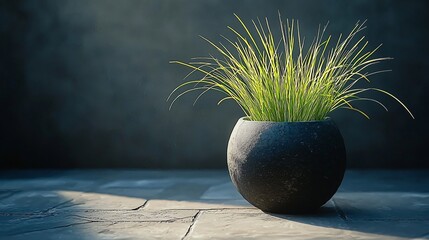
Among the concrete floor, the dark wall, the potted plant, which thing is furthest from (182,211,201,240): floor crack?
the dark wall

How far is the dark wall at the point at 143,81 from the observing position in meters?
4.82

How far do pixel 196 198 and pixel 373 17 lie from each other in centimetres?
203

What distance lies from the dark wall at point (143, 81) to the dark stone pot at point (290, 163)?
1.78 meters

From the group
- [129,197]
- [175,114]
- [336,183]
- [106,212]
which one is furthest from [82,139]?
[336,183]

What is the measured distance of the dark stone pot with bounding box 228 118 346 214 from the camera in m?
3.06

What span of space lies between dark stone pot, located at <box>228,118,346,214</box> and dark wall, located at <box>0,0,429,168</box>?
1.78 m

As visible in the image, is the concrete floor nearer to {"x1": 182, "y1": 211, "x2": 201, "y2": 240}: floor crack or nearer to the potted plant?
{"x1": 182, "y1": 211, "x2": 201, "y2": 240}: floor crack

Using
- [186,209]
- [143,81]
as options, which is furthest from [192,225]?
[143,81]

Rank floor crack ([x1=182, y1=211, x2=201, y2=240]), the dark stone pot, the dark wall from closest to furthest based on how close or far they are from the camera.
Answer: floor crack ([x1=182, y1=211, x2=201, y2=240])
the dark stone pot
the dark wall

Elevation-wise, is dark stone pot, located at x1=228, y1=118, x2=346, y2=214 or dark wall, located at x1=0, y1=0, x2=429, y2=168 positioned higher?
dark wall, located at x1=0, y1=0, x2=429, y2=168

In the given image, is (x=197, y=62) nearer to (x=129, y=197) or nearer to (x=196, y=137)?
(x=196, y=137)

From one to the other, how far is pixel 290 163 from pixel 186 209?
2.22ft

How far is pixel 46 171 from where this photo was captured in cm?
493

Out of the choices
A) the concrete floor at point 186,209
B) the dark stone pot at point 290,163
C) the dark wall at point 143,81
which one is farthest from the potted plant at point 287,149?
the dark wall at point 143,81
